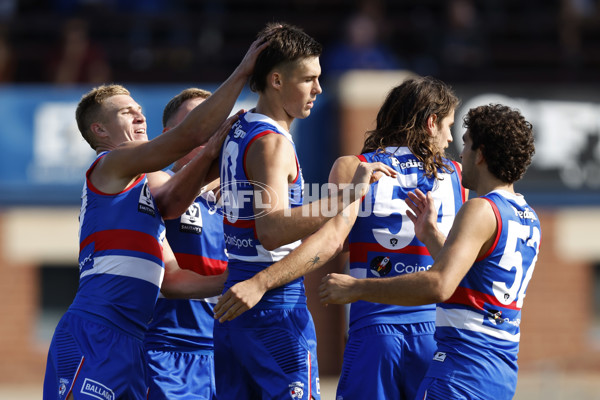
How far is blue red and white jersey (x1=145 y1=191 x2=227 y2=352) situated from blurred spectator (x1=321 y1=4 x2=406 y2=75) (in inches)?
349

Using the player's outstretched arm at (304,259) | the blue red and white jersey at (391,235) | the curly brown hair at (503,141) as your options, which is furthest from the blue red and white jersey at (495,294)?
the player's outstretched arm at (304,259)

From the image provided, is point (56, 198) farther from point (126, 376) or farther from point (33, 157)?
point (126, 376)

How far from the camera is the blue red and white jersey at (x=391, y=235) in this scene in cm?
505

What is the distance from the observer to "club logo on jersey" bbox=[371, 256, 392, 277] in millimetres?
5043

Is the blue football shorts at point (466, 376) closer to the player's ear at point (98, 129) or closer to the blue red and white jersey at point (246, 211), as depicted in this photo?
the blue red and white jersey at point (246, 211)

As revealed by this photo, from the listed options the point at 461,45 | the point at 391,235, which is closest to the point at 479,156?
the point at 391,235

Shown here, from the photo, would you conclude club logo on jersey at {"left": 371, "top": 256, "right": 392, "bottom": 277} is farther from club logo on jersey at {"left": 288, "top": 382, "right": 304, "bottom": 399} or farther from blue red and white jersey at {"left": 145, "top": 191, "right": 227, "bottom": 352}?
blue red and white jersey at {"left": 145, "top": 191, "right": 227, "bottom": 352}

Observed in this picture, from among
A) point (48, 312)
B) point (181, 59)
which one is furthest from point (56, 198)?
point (181, 59)

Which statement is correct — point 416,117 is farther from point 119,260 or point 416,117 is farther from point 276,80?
point 119,260

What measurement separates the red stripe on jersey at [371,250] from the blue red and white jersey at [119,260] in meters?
1.13

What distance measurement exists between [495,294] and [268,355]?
3.97 ft

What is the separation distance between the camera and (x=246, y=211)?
4742 millimetres

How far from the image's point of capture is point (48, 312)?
1399 cm

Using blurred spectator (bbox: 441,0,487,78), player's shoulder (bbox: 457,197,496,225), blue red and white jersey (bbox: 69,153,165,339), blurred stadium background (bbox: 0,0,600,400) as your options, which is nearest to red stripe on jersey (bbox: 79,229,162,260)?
blue red and white jersey (bbox: 69,153,165,339)
